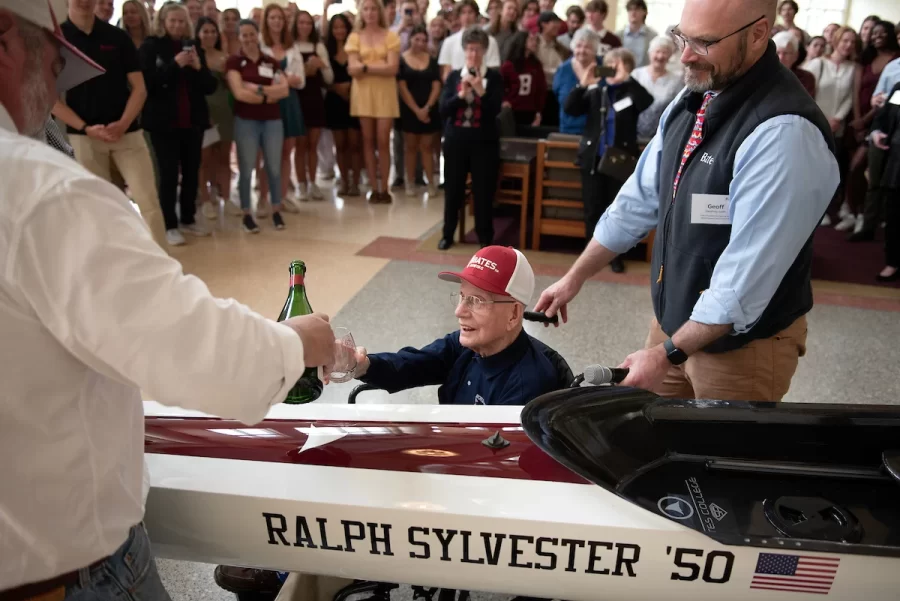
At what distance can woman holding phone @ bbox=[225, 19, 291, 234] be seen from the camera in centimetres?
542

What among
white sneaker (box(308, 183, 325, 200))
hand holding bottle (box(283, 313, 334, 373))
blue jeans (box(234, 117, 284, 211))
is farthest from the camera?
white sneaker (box(308, 183, 325, 200))

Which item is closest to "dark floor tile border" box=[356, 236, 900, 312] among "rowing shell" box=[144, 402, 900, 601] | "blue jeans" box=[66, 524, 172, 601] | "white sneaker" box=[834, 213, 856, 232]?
"white sneaker" box=[834, 213, 856, 232]

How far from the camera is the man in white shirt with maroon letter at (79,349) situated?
0.82 m

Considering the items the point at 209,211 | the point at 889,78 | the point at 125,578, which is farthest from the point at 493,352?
the point at 209,211

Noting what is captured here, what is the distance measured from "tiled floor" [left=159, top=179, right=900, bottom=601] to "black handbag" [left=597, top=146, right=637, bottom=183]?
2.37 ft

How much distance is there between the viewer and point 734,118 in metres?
1.71

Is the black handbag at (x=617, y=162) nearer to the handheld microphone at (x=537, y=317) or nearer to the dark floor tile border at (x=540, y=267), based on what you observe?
the dark floor tile border at (x=540, y=267)

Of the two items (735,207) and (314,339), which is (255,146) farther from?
(314,339)

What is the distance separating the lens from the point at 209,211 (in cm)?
622

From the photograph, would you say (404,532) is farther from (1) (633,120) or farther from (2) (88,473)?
(1) (633,120)

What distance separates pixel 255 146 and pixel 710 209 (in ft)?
15.2

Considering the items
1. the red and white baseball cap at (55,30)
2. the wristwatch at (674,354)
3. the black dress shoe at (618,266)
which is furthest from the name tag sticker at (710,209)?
the black dress shoe at (618,266)

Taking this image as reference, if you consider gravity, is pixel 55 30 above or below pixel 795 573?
above

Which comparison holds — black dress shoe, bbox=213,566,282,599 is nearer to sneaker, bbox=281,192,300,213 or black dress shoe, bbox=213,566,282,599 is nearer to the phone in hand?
the phone in hand
